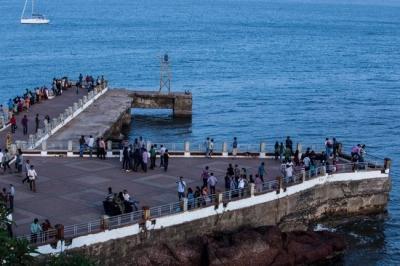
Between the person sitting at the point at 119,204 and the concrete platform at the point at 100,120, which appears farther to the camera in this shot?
the concrete platform at the point at 100,120

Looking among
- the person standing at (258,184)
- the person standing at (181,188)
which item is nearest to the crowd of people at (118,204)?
the person standing at (181,188)

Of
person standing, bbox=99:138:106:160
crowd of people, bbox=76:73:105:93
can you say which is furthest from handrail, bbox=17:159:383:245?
crowd of people, bbox=76:73:105:93

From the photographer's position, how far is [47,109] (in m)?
57.4

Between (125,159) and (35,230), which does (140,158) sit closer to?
(125,159)

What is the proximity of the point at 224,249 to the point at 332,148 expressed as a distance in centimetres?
1387

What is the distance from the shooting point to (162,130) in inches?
2744

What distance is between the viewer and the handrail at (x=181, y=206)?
2878cm

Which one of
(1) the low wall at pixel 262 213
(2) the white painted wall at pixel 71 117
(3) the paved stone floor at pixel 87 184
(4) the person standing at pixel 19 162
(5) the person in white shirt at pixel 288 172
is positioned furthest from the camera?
(2) the white painted wall at pixel 71 117

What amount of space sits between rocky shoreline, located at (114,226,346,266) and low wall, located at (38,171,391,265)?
1.58ft

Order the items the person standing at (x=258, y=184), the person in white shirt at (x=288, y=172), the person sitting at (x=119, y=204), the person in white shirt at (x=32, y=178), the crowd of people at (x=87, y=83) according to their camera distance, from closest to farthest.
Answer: the person sitting at (x=119, y=204) → the person in white shirt at (x=32, y=178) → the person standing at (x=258, y=184) → the person in white shirt at (x=288, y=172) → the crowd of people at (x=87, y=83)

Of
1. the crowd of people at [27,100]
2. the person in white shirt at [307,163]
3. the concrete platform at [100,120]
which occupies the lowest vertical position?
the person in white shirt at [307,163]

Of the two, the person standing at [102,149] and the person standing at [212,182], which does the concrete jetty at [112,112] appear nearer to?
the person standing at [102,149]

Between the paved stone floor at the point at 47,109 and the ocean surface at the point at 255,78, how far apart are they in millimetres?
7124

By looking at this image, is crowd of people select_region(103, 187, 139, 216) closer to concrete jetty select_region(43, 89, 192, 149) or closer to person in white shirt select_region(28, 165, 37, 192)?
person in white shirt select_region(28, 165, 37, 192)
